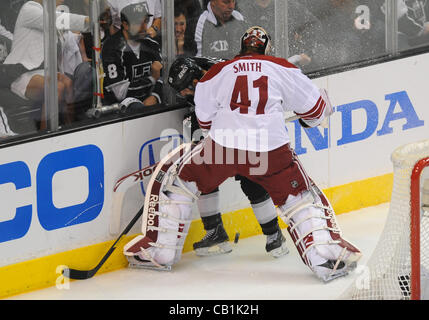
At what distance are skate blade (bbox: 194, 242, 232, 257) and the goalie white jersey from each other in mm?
752

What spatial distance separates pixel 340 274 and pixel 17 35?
5.94ft

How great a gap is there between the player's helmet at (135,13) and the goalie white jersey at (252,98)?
53cm

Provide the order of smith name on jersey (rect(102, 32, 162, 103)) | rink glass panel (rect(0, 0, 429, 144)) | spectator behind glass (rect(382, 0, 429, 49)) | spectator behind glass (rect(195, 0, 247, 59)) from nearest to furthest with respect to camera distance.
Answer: rink glass panel (rect(0, 0, 429, 144)) → smith name on jersey (rect(102, 32, 162, 103)) → spectator behind glass (rect(195, 0, 247, 59)) → spectator behind glass (rect(382, 0, 429, 49))

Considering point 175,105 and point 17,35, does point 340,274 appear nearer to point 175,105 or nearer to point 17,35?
point 175,105

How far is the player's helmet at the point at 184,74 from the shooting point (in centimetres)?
545

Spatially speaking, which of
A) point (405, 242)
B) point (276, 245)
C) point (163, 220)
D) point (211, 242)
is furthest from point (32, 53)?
point (405, 242)

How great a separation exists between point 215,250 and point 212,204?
9.5 inches

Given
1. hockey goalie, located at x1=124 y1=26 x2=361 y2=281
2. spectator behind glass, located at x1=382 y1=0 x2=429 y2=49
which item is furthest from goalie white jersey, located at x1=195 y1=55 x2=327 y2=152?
spectator behind glass, located at x1=382 y1=0 x2=429 y2=49

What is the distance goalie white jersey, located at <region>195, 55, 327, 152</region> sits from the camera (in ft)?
16.7

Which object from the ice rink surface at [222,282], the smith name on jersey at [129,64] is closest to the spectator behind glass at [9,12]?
the smith name on jersey at [129,64]

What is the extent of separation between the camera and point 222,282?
5289 millimetres

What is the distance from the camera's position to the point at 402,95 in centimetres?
657

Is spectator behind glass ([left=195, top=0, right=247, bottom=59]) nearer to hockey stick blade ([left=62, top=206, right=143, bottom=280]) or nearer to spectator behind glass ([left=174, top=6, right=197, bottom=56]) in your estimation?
spectator behind glass ([left=174, top=6, right=197, bottom=56])

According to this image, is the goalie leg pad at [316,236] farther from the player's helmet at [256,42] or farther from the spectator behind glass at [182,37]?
the spectator behind glass at [182,37]
